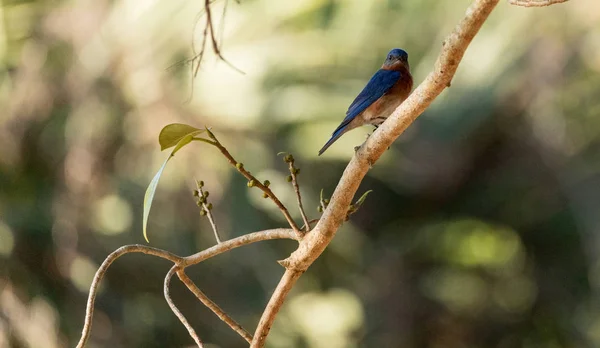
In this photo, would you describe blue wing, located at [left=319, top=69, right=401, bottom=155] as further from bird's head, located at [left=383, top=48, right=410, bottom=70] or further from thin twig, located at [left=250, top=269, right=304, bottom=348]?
Answer: thin twig, located at [left=250, top=269, right=304, bottom=348]

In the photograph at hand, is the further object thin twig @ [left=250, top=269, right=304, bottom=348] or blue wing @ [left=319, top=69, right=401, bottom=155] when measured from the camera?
blue wing @ [left=319, top=69, right=401, bottom=155]

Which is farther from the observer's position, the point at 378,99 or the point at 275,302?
the point at 378,99

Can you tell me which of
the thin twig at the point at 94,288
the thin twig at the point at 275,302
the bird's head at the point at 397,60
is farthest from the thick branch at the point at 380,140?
the bird's head at the point at 397,60

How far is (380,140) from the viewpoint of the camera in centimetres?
100

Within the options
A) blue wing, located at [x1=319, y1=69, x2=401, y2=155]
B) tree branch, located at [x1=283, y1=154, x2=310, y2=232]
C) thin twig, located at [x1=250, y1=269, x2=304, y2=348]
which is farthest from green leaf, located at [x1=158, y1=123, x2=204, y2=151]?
blue wing, located at [x1=319, y1=69, x2=401, y2=155]

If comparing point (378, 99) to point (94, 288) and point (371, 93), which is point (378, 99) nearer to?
point (371, 93)

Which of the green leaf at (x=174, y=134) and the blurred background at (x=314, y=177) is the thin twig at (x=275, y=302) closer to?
the green leaf at (x=174, y=134)

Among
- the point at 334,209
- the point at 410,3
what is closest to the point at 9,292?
the point at 410,3

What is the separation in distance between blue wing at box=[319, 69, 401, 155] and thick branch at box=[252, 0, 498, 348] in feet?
2.18

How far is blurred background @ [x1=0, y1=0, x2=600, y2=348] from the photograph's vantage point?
331 centimetres

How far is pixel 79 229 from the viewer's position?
3.55 meters

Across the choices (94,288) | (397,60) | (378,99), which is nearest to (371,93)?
(378,99)

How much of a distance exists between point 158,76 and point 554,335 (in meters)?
2.38

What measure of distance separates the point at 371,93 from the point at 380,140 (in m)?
0.83
